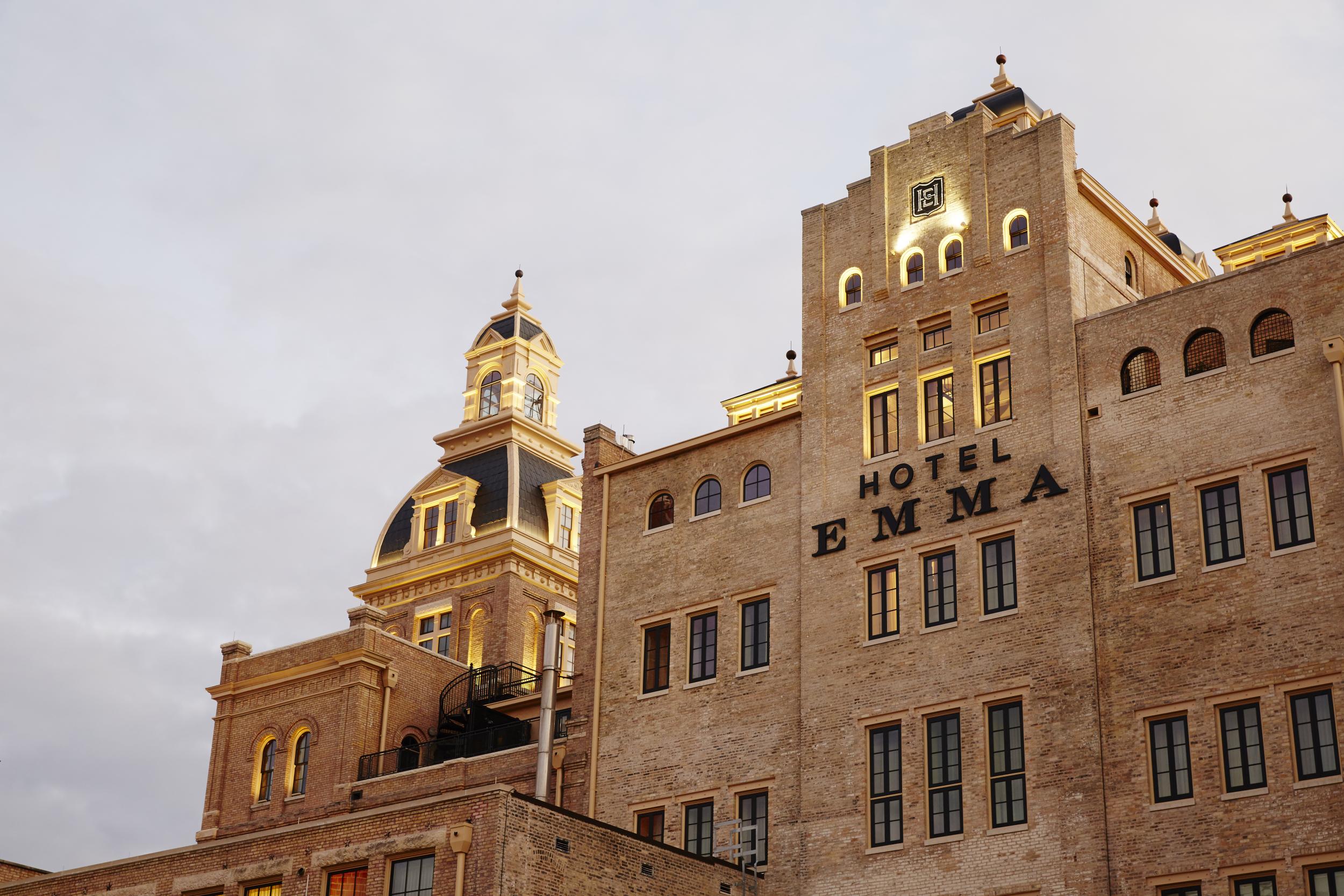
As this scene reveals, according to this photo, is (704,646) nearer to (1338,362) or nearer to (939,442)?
(939,442)

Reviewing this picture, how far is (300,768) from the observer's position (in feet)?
180

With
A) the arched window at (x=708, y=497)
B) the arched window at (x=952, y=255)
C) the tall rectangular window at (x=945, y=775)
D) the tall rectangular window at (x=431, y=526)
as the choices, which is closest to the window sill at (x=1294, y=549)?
the tall rectangular window at (x=945, y=775)

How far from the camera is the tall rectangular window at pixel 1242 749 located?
3619cm

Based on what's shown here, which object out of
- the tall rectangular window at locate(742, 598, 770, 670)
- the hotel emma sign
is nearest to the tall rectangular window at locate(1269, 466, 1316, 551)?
the hotel emma sign

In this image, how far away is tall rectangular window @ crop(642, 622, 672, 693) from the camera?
155 feet

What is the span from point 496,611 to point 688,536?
25.4m

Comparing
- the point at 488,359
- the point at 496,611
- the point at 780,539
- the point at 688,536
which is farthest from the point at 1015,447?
the point at 488,359

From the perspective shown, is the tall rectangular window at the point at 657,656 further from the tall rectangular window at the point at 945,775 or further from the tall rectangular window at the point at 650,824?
the tall rectangular window at the point at 945,775

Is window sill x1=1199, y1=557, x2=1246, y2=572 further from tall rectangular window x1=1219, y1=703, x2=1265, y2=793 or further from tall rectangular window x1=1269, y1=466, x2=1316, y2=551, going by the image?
tall rectangular window x1=1219, y1=703, x2=1265, y2=793

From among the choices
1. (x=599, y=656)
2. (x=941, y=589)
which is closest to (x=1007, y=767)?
(x=941, y=589)

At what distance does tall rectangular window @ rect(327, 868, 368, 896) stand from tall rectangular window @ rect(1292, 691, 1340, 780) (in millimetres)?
20030

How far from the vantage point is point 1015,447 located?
4234 centimetres

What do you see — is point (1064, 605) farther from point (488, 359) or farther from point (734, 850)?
point (488, 359)

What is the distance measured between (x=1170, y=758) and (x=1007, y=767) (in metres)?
3.80
